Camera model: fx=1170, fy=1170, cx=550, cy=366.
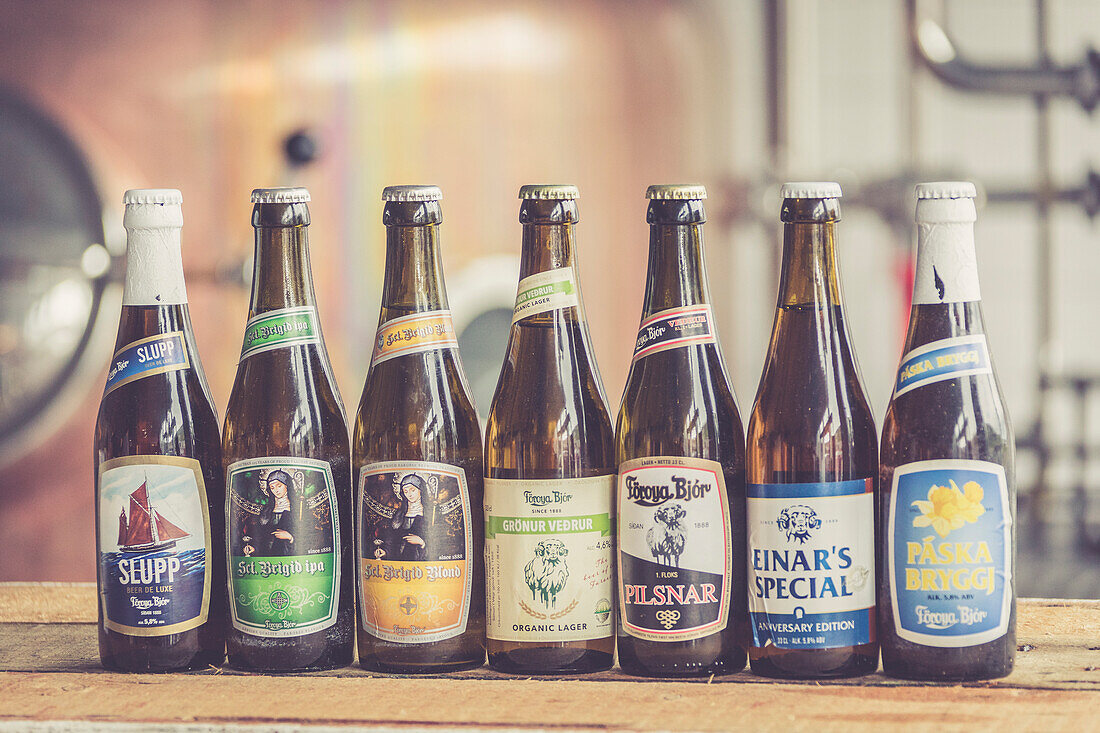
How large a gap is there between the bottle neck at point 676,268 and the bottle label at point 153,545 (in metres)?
0.33

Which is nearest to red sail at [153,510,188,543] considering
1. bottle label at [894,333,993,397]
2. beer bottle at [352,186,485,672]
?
beer bottle at [352,186,485,672]

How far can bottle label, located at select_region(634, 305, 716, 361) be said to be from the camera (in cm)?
78

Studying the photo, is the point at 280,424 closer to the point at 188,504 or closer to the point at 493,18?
the point at 188,504

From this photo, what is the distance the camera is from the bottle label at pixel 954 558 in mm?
713

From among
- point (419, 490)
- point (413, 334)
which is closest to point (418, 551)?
point (419, 490)

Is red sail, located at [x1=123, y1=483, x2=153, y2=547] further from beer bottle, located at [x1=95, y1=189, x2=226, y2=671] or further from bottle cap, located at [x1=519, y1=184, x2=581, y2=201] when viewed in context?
bottle cap, located at [x1=519, y1=184, x2=581, y2=201]

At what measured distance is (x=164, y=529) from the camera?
2.50 feet

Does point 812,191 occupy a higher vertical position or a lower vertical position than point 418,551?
higher

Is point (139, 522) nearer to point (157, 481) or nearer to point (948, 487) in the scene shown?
point (157, 481)

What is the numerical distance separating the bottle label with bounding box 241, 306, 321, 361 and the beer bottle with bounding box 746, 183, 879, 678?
31 centimetres

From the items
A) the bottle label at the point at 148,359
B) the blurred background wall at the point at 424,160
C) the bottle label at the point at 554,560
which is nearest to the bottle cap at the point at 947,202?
the bottle label at the point at 554,560

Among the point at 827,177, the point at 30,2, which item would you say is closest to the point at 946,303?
the point at 30,2

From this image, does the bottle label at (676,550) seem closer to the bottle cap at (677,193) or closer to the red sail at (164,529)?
the bottle cap at (677,193)

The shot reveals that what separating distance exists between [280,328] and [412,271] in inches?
3.9
